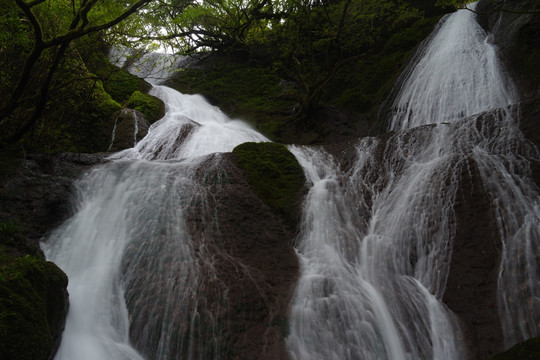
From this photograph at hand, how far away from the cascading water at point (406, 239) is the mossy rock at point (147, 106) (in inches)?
243

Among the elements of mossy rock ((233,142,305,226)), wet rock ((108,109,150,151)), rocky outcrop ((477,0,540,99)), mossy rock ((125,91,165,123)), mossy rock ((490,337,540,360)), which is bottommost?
mossy rock ((490,337,540,360))

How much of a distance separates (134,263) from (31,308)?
71.0 inches

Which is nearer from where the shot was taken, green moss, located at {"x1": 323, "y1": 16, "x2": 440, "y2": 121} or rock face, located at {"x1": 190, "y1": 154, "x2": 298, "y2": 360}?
rock face, located at {"x1": 190, "y1": 154, "x2": 298, "y2": 360}

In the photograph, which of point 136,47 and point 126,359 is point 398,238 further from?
point 136,47

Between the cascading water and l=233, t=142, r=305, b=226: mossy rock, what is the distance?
0.35 metres

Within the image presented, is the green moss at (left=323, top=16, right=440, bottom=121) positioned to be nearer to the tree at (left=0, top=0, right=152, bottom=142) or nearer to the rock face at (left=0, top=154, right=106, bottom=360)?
the tree at (left=0, top=0, right=152, bottom=142)

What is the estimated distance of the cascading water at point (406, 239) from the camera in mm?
4012

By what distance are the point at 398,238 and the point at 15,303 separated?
17.0ft

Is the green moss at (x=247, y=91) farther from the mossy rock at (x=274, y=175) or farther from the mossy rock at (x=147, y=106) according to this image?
the mossy rock at (x=274, y=175)

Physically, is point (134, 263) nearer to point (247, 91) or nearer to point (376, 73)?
point (376, 73)

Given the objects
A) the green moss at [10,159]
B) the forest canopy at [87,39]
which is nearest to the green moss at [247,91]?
the forest canopy at [87,39]

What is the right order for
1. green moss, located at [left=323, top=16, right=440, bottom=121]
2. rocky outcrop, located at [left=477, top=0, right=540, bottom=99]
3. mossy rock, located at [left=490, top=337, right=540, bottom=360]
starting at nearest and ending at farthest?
1. mossy rock, located at [left=490, top=337, right=540, bottom=360]
2. rocky outcrop, located at [left=477, top=0, right=540, bottom=99]
3. green moss, located at [left=323, top=16, right=440, bottom=121]

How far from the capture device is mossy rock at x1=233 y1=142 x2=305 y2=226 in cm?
651

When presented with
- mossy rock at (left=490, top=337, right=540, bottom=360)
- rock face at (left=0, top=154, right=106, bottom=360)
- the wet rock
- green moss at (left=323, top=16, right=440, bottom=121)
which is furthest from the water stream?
green moss at (left=323, top=16, right=440, bottom=121)
